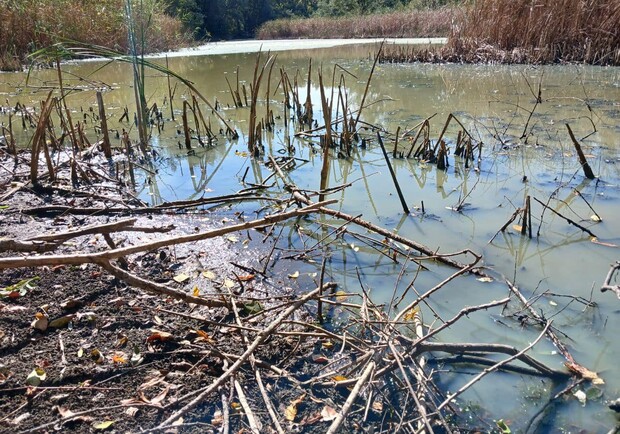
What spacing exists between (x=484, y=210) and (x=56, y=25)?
14.7m

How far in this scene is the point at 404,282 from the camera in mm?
3033

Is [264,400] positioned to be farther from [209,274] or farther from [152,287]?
[209,274]

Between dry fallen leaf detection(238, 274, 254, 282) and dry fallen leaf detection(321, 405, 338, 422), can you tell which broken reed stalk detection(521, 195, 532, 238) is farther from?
dry fallen leaf detection(321, 405, 338, 422)

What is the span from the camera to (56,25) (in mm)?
14617

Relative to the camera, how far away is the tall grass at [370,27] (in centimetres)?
2369

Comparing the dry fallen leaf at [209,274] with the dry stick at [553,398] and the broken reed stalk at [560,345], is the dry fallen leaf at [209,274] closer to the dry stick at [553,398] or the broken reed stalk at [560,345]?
the broken reed stalk at [560,345]

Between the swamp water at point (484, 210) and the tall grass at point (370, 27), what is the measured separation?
1277 cm

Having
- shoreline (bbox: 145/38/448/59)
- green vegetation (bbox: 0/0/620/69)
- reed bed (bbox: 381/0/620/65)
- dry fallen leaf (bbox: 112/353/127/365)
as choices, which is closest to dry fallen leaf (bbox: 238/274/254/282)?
dry fallen leaf (bbox: 112/353/127/365)

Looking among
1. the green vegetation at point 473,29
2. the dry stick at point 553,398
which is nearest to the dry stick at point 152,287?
the dry stick at point 553,398

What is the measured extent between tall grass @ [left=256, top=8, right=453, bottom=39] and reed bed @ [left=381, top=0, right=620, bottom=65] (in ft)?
16.9

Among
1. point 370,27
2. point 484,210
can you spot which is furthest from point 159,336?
point 370,27

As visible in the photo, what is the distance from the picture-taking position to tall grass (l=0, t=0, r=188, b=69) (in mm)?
13125

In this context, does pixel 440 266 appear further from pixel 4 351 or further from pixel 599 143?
pixel 599 143

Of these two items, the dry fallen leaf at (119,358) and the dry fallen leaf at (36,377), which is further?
the dry fallen leaf at (119,358)
